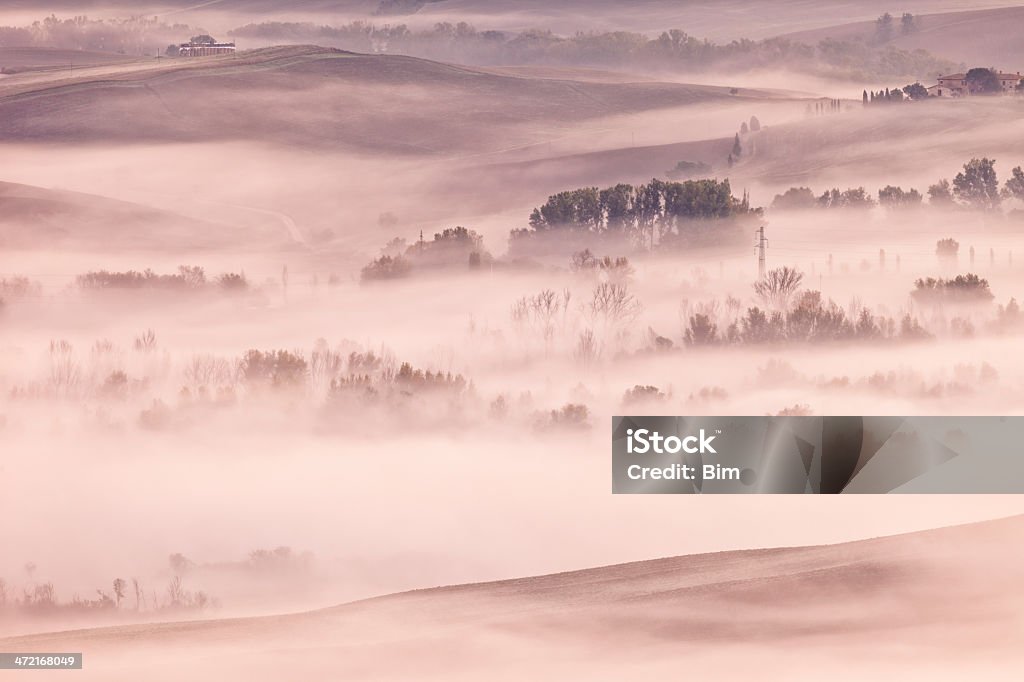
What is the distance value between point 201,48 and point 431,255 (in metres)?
1.36

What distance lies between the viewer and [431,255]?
5.81 metres

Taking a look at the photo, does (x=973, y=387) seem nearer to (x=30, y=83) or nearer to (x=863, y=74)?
(x=863, y=74)

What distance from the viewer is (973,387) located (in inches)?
224

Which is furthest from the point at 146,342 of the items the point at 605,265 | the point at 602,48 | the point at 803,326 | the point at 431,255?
the point at 803,326

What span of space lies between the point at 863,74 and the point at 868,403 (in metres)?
1.38

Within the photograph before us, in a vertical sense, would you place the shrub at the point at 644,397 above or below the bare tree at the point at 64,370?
below

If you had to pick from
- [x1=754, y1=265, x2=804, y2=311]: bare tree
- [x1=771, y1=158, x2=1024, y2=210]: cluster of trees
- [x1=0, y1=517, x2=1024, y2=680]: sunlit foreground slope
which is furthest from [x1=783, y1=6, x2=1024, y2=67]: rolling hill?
[x1=0, y1=517, x2=1024, y2=680]: sunlit foreground slope

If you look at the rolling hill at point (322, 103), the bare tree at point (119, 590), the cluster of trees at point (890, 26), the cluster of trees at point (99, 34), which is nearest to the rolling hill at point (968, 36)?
the cluster of trees at point (890, 26)

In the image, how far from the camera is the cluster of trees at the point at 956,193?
5785 millimetres

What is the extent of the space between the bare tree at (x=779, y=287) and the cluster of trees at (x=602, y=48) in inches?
35.6

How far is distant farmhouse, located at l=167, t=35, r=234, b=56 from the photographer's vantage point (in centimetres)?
606

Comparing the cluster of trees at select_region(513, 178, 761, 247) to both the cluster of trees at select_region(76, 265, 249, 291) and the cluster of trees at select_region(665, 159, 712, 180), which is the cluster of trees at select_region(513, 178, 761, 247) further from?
the cluster of trees at select_region(76, 265, 249, 291)

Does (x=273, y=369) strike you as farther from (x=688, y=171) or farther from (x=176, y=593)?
(x=688, y=171)
